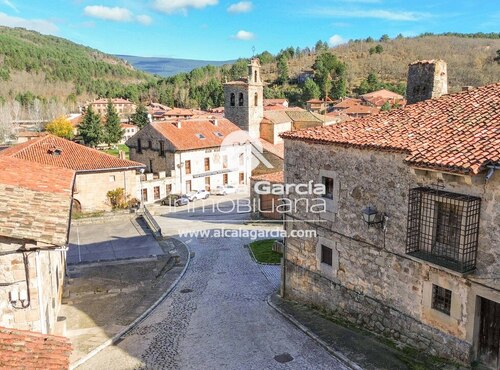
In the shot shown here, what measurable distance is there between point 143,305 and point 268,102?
81.6 m

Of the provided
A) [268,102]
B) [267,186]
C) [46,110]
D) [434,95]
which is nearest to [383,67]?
[268,102]

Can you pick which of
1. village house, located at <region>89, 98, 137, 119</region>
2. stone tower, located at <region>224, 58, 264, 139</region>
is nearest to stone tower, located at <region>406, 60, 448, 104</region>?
stone tower, located at <region>224, 58, 264, 139</region>

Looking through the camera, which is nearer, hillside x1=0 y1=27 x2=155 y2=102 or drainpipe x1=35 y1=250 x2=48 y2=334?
drainpipe x1=35 y1=250 x2=48 y2=334

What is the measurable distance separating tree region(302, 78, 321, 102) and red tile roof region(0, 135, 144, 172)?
236ft

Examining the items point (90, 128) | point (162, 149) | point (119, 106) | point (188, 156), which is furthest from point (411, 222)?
point (119, 106)

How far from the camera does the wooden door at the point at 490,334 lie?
9.76 metres

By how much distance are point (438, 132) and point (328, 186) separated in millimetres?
3677

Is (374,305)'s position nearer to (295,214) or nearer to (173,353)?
(295,214)

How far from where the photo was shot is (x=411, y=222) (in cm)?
1076

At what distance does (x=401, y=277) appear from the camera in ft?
37.9

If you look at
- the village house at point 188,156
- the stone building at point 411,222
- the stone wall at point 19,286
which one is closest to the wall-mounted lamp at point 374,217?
the stone building at point 411,222

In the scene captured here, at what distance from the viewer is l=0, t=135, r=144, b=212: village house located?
3050 centimetres

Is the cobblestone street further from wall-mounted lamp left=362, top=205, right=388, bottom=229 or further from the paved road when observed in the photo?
wall-mounted lamp left=362, top=205, right=388, bottom=229

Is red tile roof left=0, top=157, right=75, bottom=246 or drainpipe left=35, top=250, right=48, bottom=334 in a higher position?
red tile roof left=0, top=157, right=75, bottom=246
